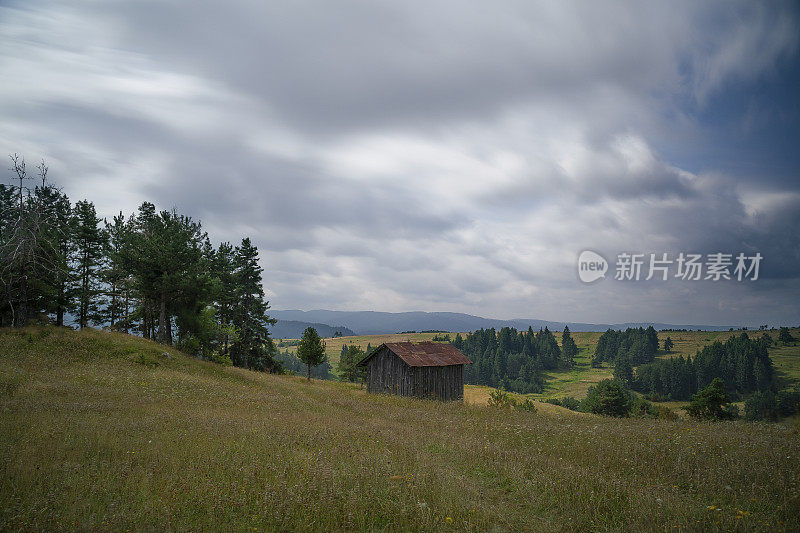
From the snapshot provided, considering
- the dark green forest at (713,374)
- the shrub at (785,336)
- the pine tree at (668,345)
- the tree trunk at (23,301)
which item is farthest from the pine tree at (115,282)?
the shrub at (785,336)

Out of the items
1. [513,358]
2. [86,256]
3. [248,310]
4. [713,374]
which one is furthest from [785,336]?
[86,256]

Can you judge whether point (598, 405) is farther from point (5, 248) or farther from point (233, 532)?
point (5, 248)

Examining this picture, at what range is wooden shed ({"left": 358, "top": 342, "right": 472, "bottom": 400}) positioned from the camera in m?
31.4

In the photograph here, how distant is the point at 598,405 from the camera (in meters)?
60.3

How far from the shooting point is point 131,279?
36.0m

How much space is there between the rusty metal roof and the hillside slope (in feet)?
65.7

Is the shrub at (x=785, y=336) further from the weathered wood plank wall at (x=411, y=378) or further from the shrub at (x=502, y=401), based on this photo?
the weathered wood plank wall at (x=411, y=378)

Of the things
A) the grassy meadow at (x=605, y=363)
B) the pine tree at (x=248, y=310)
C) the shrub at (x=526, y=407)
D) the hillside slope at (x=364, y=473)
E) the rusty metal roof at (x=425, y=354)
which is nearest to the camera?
the hillside slope at (x=364, y=473)

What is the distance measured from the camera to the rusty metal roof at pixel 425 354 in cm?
3189

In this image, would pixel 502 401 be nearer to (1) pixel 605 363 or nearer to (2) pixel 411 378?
(2) pixel 411 378

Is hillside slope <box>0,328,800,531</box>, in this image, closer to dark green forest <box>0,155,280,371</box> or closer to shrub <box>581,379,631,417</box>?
dark green forest <box>0,155,280,371</box>

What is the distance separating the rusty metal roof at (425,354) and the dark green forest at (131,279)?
1674cm

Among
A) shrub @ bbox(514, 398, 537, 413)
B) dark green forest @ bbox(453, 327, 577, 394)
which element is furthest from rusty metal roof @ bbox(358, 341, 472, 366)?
dark green forest @ bbox(453, 327, 577, 394)

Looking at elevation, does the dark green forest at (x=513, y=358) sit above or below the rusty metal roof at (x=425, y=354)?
below
